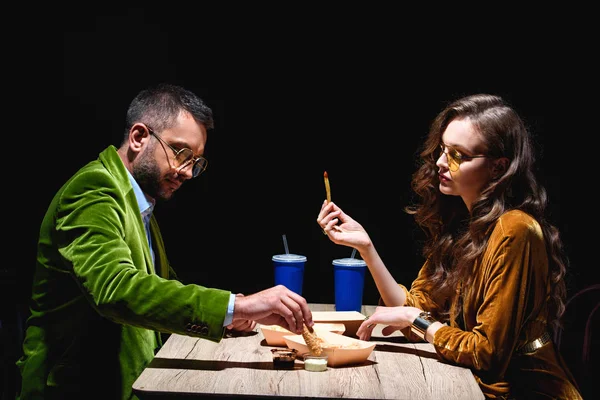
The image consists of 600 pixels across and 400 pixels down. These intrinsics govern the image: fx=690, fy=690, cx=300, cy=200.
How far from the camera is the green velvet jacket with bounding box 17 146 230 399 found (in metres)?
1.95

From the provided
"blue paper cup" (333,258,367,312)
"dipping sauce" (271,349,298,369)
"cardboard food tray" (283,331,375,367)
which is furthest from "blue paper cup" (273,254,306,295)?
"dipping sauce" (271,349,298,369)

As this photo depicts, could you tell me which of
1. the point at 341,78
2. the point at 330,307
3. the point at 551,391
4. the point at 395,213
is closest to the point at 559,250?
the point at 551,391

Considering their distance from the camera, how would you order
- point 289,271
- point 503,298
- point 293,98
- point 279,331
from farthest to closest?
point 293,98
point 289,271
point 279,331
point 503,298

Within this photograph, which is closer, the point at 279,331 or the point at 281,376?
the point at 281,376

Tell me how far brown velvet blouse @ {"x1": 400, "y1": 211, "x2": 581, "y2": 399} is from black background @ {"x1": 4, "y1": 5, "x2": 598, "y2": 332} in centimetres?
148

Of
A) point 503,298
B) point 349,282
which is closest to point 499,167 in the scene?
point 503,298

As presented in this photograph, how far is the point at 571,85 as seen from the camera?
3639 millimetres

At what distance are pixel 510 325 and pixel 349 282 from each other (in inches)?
32.2

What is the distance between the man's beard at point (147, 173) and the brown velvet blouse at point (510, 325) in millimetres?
1128

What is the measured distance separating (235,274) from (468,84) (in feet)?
5.34

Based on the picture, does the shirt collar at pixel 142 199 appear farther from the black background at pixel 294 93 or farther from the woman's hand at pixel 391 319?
the black background at pixel 294 93

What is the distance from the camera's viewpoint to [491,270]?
2.22 metres

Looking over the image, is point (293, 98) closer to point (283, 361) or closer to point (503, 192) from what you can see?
point (503, 192)

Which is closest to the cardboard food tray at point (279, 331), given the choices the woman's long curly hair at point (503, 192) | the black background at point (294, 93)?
the woman's long curly hair at point (503, 192)
